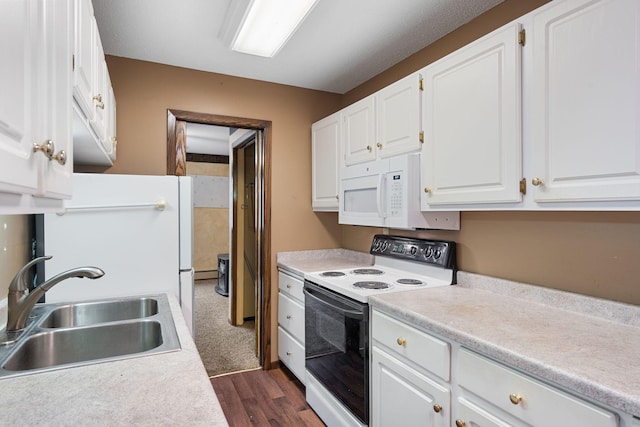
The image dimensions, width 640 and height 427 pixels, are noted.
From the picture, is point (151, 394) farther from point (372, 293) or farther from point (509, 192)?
point (509, 192)

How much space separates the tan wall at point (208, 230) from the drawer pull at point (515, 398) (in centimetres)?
588

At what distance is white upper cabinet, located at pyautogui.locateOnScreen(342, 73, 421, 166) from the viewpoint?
1980 millimetres


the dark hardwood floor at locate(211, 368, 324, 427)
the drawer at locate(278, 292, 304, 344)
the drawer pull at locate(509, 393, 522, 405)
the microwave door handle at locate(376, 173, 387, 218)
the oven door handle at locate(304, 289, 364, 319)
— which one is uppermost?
the microwave door handle at locate(376, 173, 387, 218)

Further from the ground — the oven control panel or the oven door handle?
the oven control panel

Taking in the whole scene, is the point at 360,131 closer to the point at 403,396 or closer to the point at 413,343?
the point at 413,343

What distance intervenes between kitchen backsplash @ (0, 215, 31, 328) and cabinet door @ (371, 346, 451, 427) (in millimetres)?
1563

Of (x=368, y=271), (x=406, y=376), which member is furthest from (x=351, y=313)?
(x=368, y=271)

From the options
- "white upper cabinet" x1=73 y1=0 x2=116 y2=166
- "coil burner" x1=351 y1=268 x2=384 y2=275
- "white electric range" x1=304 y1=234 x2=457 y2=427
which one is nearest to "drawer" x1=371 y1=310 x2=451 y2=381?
"white electric range" x1=304 y1=234 x2=457 y2=427

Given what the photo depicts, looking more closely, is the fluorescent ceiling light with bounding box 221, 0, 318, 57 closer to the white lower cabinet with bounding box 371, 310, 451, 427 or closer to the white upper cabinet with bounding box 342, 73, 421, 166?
the white upper cabinet with bounding box 342, 73, 421, 166

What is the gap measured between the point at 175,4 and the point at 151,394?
182cm

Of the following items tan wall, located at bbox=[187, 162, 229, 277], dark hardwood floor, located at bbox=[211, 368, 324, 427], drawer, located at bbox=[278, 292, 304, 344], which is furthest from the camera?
tan wall, located at bbox=[187, 162, 229, 277]

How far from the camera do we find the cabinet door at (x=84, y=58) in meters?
1.10

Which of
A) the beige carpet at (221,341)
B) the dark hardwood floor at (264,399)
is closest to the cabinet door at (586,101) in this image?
the dark hardwood floor at (264,399)

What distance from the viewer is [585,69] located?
1207mm
